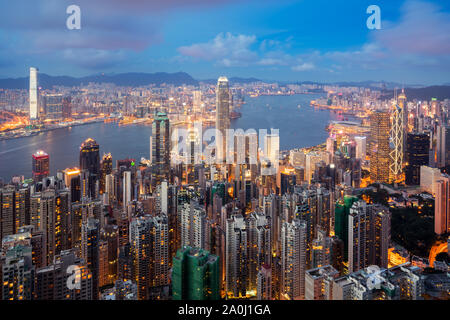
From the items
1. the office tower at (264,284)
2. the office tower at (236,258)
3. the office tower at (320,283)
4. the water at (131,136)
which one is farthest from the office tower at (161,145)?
the office tower at (320,283)

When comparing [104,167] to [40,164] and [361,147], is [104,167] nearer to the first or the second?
[40,164]

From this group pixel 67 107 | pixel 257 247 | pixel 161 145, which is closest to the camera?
pixel 257 247

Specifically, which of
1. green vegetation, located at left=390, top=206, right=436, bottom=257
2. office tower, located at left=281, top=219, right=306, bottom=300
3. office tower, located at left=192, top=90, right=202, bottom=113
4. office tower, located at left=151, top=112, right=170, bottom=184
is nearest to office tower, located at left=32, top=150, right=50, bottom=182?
office tower, located at left=151, top=112, right=170, bottom=184

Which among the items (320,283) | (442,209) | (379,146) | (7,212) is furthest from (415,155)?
(7,212)

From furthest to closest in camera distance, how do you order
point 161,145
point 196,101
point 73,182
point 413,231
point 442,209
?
point 161,145 → point 196,101 → point 73,182 → point 442,209 → point 413,231

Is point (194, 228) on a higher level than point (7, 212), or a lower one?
lower
